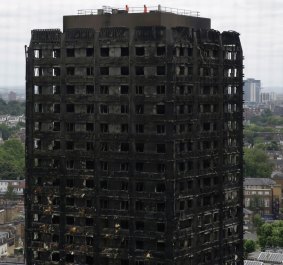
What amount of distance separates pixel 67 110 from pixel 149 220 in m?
15.6

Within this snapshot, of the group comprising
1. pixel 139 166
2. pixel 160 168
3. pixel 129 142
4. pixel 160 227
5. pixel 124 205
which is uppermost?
pixel 129 142

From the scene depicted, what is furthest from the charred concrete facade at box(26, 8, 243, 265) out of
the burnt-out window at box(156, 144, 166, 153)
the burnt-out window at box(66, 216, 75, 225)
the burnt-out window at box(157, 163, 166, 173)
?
the burnt-out window at box(157, 163, 166, 173)

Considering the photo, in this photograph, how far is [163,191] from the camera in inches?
3287

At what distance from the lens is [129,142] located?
3344 inches

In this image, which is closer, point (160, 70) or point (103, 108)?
point (160, 70)

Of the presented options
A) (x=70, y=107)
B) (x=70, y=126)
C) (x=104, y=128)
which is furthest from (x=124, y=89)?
(x=70, y=126)

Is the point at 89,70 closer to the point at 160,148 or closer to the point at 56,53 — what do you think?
the point at 56,53

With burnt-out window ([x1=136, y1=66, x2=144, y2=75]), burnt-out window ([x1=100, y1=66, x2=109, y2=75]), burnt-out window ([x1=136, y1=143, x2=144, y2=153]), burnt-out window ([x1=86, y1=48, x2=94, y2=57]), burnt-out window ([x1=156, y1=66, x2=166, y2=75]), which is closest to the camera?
burnt-out window ([x1=156, y1=66, x2=166, y2=75])

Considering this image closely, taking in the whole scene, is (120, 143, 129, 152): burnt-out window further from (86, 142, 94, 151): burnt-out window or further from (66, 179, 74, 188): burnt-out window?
(66, 179, 74, 188): burnt-out window

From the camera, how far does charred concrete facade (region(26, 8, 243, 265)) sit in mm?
83688

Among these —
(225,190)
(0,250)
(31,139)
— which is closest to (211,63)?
(225,190)

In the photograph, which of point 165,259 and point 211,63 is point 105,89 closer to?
point 211,63

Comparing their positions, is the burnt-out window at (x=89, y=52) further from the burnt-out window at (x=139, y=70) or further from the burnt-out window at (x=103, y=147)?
the burnt-out window at (x=103, y=147)

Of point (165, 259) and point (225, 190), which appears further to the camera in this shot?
point (225, 190)
